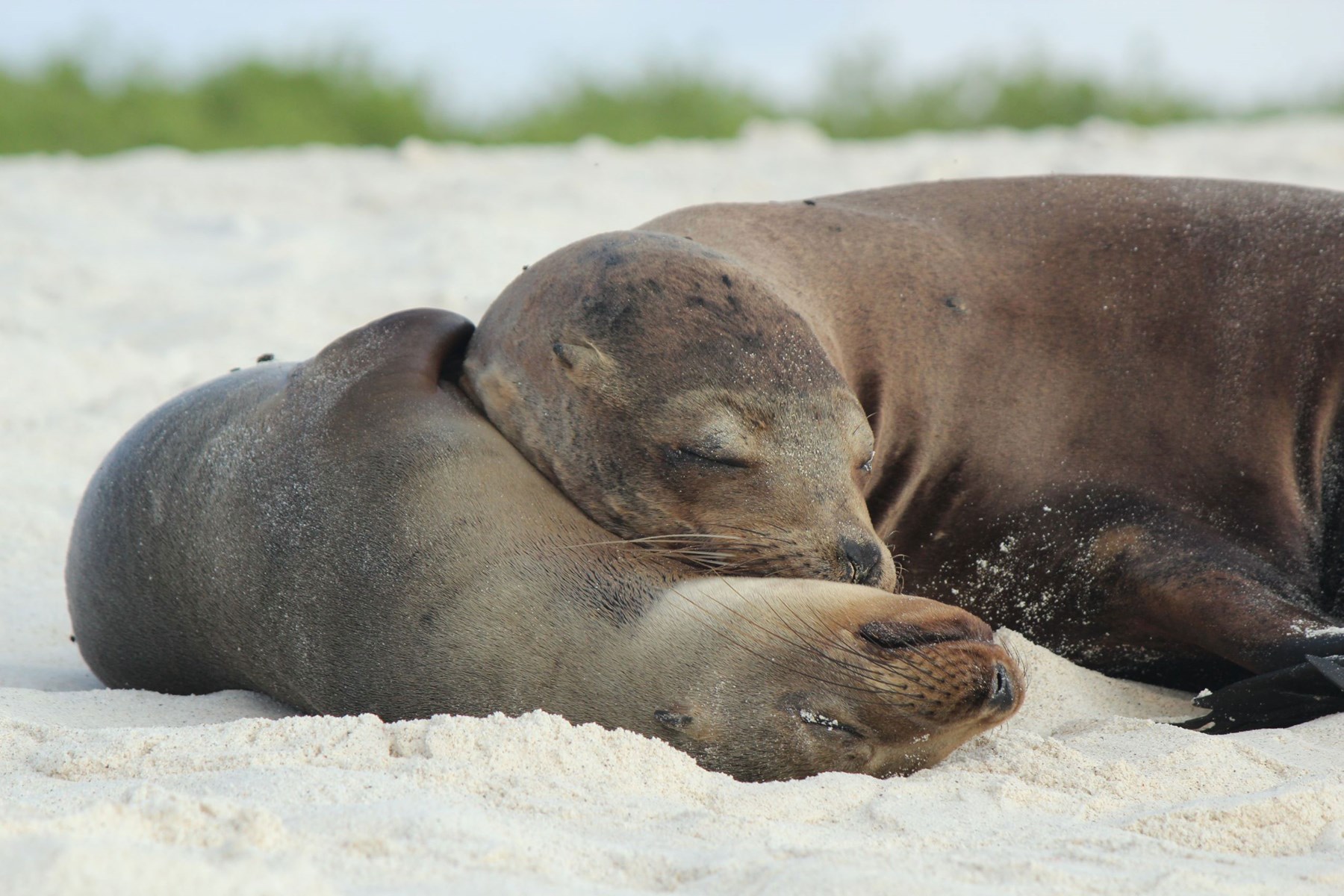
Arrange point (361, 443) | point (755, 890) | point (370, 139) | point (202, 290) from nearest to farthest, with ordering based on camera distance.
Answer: point (755, 890) < point (361, 443) < point (202, 290) < point (370, 139)

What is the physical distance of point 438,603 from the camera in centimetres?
309

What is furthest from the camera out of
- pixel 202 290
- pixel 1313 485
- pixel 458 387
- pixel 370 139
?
pixel 370 139

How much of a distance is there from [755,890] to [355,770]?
78cm

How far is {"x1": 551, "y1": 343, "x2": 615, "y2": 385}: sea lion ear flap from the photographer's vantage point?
3438 millimetres

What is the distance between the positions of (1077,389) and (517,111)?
9.94m

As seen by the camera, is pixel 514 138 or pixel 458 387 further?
pixel 514 138

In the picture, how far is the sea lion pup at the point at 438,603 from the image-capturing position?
2883 millimetres

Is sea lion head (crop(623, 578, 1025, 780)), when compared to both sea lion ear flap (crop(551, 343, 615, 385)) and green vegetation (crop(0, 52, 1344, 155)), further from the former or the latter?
green vegetation (crop(0, 52, 1344, 155))

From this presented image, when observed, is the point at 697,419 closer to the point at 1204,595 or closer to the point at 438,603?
the point at 438,603

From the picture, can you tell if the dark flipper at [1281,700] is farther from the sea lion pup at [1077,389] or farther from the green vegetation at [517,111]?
the green vegetation at [517,111]

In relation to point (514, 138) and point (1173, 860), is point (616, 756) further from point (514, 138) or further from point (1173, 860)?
point (514, 138)

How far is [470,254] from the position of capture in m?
7.24

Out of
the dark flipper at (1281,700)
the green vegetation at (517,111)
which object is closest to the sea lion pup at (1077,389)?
the dark flipper at (1281,700)

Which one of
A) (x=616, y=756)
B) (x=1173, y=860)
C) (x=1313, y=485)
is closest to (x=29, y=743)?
(x=616, y=756)
